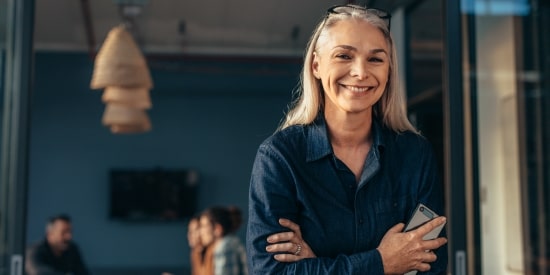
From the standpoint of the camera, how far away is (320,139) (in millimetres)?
1270

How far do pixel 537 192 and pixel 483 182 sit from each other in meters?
0.48

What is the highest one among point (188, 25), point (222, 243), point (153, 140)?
point (188, 25)

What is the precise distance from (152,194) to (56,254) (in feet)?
12.0

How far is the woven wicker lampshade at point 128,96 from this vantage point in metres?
4.73

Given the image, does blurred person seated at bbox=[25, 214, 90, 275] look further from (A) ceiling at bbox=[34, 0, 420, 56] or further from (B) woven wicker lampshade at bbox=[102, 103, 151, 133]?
(A) ceiling at bbox=[34, 0, 420, 56]

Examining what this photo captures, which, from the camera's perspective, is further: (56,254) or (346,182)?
A: (56,254)

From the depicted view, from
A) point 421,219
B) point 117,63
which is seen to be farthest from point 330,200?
point 117,63

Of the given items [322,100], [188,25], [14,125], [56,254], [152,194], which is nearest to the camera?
[322,100]

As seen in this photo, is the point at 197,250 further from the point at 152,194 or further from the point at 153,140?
the point at 153,140

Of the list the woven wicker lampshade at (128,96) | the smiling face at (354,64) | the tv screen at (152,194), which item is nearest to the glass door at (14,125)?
the woven wicker lampshade at (128,96)

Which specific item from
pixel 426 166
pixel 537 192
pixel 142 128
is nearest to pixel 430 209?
pixel 426 166

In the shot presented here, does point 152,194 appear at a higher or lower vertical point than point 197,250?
higher

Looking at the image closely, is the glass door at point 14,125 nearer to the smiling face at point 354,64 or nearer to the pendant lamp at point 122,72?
the pendant lamp at point 122,72

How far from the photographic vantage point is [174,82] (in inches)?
384
